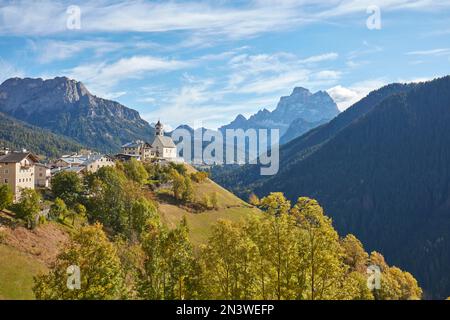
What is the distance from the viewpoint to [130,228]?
319 ft

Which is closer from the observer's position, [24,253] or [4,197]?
[24,253]

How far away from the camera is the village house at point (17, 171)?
92625 millimetres

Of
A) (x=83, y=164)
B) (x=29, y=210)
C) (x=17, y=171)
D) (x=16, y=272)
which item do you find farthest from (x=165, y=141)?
(x=16, y=272)

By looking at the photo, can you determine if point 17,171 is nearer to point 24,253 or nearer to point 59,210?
point 59,210

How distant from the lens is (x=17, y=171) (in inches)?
3679

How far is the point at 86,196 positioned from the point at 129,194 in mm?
10024

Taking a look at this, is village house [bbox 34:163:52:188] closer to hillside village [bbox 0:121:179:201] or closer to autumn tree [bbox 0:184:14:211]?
hillside village [bbox 0:121:179:201]

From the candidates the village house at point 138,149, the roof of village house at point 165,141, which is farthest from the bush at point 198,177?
the roof of village house at point 165,141

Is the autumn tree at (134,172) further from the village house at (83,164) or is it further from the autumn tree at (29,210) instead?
the autumn tree at (29,210)

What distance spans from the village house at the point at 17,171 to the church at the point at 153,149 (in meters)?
67.2

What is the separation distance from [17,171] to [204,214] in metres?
59.2

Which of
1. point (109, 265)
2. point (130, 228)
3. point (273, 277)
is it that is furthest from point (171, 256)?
point (130, 228)

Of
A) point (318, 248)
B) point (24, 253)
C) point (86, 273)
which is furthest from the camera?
point (24, 253)

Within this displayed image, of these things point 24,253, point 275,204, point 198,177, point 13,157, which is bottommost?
point 24,253
